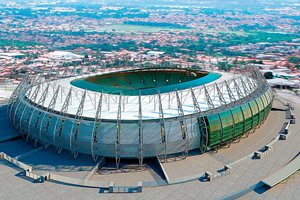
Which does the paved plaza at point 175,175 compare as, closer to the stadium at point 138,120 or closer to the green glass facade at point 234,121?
the stadium at point 138,120

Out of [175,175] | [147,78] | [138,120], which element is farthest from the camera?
[147,78]

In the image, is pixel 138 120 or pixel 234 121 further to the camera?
pixel 234 121

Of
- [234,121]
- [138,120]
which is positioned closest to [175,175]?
[138,120]

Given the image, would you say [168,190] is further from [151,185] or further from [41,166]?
[41,166]

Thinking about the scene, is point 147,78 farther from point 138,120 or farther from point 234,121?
point 138,120

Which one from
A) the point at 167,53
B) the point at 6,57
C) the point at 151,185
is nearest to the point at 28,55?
the point at 6,57

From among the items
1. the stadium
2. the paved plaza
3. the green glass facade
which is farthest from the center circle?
the paved plaza

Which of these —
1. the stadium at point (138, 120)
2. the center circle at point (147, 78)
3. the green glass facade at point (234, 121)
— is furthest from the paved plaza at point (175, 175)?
the center circle at point (147, 78)

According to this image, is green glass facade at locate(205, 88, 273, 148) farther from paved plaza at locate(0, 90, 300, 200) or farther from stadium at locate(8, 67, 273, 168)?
paved plaza at locate(0, 90, 300, 200)
